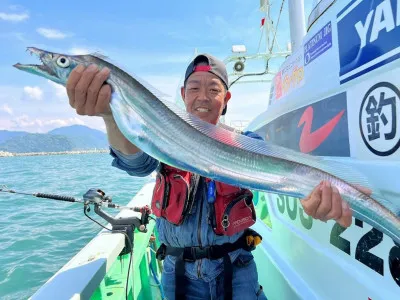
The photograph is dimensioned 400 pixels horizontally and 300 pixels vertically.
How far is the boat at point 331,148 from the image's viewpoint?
1593mm

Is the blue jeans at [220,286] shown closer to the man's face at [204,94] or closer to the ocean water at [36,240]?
the man's face at [204,94]

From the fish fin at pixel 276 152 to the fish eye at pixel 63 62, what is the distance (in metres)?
0.56

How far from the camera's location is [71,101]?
1747 mm

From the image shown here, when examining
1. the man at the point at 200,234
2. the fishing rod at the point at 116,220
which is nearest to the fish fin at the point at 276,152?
the man at the point at 200,234

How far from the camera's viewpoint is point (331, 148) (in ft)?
7.13

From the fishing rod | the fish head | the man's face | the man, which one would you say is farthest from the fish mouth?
the fishing rod

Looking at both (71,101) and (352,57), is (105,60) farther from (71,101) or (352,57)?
(352,57)

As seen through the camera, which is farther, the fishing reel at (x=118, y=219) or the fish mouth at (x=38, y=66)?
the fishing reel at (x=118, y=219)

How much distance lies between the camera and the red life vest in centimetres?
222

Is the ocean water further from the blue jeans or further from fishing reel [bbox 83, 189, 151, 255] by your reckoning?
the blue jeans

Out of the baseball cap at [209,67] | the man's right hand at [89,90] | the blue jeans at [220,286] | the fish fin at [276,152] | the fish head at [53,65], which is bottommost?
the blue jeans at [220,286]

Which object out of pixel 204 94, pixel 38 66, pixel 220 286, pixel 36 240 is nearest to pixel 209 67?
pixel 204 94

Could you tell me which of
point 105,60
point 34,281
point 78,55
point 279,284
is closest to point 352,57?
point 105,60

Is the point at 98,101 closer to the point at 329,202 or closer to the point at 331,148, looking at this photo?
the point at 329,202
